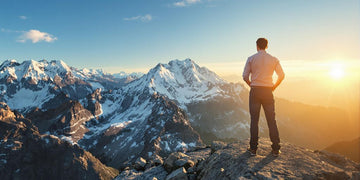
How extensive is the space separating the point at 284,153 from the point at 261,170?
3128 mm

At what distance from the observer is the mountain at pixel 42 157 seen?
17294 cm

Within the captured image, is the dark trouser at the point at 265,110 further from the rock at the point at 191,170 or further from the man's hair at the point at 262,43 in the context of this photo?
the rock at the point at 191,170

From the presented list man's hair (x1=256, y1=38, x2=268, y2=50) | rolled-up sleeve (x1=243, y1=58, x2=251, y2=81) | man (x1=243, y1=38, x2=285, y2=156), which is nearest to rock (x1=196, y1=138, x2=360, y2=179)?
man (x1=243, y1=38, x2=285, y2=156)

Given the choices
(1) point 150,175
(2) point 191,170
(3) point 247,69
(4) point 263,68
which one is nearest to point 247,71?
(3) point 247,69

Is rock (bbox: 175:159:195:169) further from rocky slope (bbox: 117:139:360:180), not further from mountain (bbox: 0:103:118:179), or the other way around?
mountain (bbox: 0:103:118:179)

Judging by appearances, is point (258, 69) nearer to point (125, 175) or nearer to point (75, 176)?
point (125, 175)

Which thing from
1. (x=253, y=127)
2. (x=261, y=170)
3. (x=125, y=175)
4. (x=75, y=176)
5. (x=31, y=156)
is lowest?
(x=75, y=176)

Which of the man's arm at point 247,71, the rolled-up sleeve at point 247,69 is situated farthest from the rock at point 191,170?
the rolled-up sleeve at point 247,69

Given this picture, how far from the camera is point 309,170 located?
28.2 feet

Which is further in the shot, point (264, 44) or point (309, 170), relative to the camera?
point (264, 44)

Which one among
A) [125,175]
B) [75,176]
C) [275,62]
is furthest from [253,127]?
[75,176]

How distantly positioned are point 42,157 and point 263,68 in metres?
231

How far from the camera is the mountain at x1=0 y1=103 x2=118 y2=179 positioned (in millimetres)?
172938

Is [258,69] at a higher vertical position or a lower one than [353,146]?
higher
